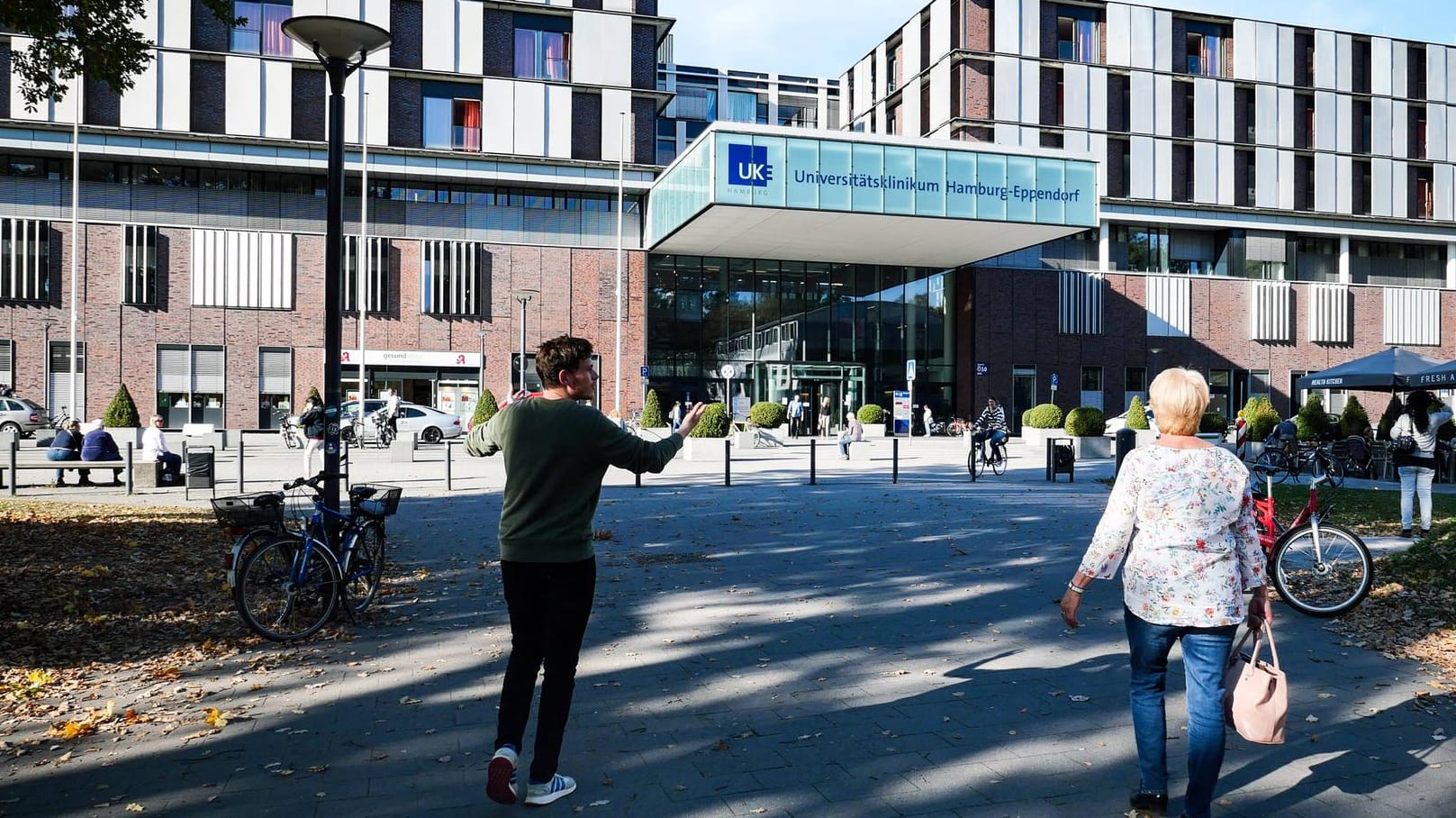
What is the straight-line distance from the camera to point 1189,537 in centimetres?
359

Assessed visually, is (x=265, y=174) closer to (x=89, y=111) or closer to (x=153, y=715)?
(x=89, y=111)

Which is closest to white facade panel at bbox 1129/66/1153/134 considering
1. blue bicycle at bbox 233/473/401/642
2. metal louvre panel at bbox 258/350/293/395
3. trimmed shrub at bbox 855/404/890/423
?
trimmed shrub at bbox 855/404/890/423

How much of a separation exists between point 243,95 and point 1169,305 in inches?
1609

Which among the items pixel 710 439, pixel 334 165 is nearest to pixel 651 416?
pixel 710 439

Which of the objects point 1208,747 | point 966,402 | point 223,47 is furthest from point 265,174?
point 1208,747

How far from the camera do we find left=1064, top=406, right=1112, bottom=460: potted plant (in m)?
28.9

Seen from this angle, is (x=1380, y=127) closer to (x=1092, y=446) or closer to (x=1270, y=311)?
(x=1270, y=311)

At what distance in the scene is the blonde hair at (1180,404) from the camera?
3645 millimetres

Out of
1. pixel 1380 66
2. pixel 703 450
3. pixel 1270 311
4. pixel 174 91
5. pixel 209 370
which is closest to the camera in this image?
pixel 703 450

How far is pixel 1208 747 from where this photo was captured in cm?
360

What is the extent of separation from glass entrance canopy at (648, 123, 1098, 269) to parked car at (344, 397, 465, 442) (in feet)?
35.8

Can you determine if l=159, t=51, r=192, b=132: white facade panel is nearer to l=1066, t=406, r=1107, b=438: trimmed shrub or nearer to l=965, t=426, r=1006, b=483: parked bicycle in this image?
l=965, t=426, r=1006, b=483: parked bicycle

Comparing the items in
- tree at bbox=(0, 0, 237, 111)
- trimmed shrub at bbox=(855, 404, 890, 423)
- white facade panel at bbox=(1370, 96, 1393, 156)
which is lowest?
trimmed shrub at bbox=(855, 404, 890, 423)

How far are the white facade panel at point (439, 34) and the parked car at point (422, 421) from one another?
15.0 m
